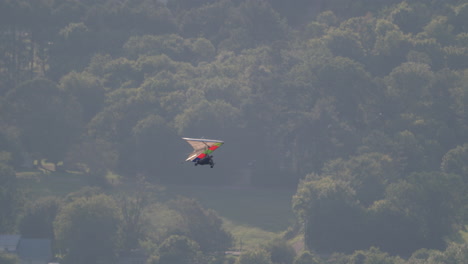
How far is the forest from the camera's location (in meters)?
123

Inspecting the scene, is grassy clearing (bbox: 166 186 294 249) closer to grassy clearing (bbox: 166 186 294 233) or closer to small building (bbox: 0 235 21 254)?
grassy clearing (bbox: 166 186 294 233)

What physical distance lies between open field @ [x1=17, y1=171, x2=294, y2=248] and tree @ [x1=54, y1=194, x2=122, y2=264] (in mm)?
16570

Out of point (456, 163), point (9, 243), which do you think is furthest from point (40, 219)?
point (456, 163)

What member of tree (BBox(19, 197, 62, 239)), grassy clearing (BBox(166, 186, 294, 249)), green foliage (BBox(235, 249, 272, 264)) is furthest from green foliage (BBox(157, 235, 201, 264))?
tree (BBox(19, 197, 62, 239))

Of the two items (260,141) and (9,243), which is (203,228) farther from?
(260,141)

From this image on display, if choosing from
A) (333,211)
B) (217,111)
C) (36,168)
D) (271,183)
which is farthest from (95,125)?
(333,211)

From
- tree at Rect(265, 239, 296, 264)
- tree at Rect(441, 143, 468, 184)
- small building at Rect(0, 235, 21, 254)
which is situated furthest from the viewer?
tree at Rect(441, 143, 468, 184)

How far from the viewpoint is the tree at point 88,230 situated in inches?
4702

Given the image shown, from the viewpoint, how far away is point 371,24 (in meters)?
195

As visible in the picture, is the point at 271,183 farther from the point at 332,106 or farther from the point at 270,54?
the point at 270,54

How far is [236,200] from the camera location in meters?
146

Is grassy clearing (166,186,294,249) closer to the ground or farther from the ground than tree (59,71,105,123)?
closer to the ground

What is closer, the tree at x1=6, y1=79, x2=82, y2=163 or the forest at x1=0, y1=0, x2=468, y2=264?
the forest at x1=0, y1=0, x2=468, y2=264

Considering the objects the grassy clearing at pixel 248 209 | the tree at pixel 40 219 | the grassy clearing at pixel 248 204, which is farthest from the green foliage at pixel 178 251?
the tree at pixel 40 219
